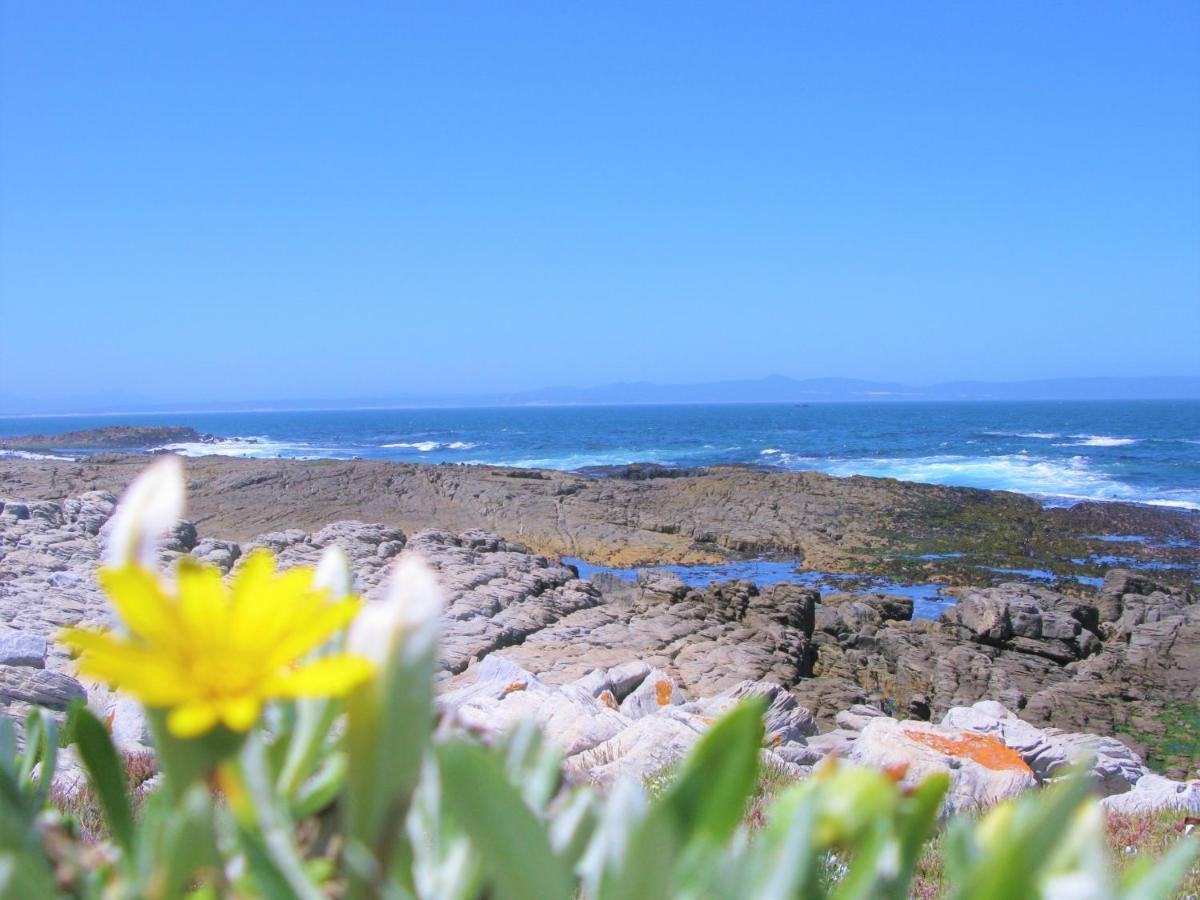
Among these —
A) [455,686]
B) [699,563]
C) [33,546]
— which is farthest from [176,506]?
[699,563]

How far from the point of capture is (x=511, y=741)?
0.74 m

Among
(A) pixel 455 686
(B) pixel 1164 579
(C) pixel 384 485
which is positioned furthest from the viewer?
(C) pixel 384 485

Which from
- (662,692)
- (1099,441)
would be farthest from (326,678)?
(1099,441)

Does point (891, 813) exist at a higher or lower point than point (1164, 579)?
higher

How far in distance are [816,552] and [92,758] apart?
22.4m

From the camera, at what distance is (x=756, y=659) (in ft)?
38.6

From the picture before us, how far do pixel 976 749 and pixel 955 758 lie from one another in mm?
370

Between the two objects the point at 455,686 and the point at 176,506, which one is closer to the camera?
the point at 176,506

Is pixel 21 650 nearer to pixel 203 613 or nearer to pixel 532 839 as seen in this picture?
pixel 203 613

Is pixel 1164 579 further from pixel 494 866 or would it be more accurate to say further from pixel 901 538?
pixel 494 866

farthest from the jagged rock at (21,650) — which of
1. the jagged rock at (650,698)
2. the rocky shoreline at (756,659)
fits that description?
the jagged rock at (650,698)

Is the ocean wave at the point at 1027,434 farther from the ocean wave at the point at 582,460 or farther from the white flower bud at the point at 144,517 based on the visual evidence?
the white flower bud at the point at 144,517

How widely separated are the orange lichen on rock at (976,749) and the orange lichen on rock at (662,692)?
238 centimetres

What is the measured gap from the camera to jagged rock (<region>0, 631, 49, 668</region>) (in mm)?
6578
